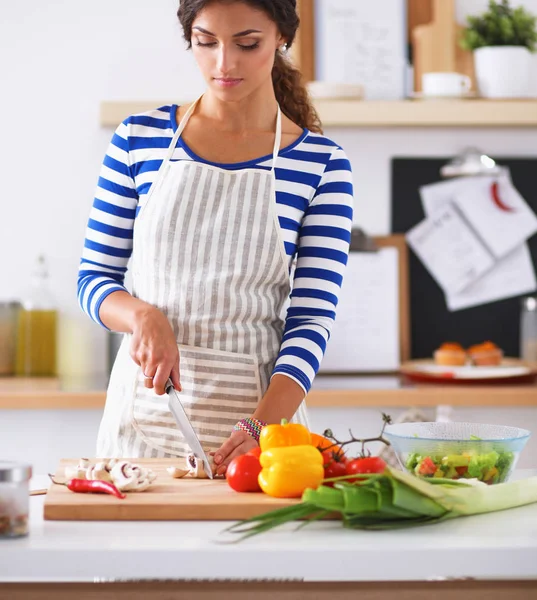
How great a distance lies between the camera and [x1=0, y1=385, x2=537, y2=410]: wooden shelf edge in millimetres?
2389

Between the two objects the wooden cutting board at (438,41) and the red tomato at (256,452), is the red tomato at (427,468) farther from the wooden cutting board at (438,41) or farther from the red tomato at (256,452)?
the wooden cutting board at (438,41)

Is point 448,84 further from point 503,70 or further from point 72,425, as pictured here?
point 72,425

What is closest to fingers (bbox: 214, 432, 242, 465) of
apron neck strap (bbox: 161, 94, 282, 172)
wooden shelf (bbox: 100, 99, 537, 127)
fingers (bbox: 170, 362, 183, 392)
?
fingers (bbox: 170, 362, 183, 392)

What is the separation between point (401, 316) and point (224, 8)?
1.63 metres

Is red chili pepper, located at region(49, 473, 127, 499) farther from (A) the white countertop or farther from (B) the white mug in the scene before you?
(B) the white mug

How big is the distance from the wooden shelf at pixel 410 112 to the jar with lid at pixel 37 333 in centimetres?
51

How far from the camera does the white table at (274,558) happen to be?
943 mm

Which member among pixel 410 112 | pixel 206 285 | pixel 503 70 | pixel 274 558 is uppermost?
pixel 503 70

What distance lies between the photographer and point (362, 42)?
2.85 metres

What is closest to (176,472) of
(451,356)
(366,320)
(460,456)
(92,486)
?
(92,486)

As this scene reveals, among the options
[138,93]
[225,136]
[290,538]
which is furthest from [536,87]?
[290,538]

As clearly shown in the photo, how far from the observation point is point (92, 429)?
247 centimetres

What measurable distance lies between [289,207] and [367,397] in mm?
961

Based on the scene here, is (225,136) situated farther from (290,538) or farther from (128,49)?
(128,49)
